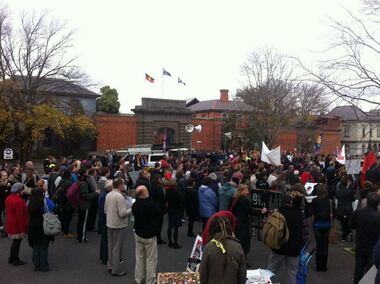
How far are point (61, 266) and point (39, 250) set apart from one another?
677mm

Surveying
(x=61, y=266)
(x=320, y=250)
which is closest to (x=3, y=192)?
(x=61, y=266)

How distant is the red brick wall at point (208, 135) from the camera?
40.3 meters

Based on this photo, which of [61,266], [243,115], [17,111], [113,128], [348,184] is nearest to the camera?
[61,266]

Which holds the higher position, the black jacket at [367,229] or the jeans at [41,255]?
the black jacket at [367,229]

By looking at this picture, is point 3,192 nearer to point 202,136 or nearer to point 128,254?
point 128,254

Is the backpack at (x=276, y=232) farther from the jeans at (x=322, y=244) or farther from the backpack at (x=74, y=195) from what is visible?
the backpack at (x=74, y=195)

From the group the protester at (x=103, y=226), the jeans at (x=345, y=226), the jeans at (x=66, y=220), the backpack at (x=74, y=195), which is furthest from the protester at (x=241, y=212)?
the jeans at (x=66, y=220)

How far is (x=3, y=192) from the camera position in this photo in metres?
11.2

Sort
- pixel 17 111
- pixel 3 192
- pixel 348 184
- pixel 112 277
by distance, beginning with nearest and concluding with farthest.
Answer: pixel 112 277, pixel 348 184, pixel 3 192, pixel 17 111

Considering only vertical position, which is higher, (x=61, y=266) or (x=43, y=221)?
(x=43, y=221)

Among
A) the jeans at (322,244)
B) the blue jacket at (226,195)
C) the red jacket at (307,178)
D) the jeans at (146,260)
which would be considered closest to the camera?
the jeans at (146,260)

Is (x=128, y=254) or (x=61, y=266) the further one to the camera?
(x=128, y=254)

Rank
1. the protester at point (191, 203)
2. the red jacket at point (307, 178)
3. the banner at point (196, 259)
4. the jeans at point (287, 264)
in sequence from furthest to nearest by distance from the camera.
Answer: the red jacket at point (307, 178) < the protester at point (191, 203) < the jeans at point (287, 264) < the banner at point (196, 259)

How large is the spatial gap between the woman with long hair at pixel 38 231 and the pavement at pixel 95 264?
0.70ft
